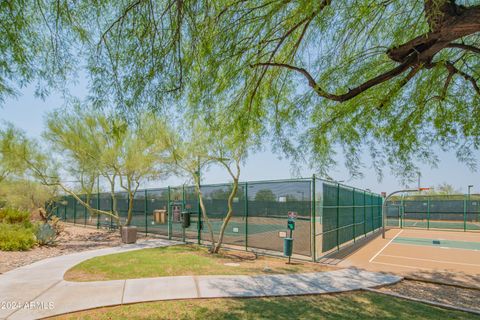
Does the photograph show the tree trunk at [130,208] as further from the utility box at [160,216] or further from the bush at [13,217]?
the bush at [13,217]

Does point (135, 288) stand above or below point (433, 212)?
above

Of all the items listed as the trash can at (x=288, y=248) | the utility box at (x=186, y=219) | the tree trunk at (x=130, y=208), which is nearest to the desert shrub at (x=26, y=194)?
the tree trunk at (x=130, y=208)

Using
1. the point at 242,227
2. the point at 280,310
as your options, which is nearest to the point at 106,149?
the point at 242,227

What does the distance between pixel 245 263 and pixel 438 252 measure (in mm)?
8814

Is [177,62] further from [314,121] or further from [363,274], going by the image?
[363,274]

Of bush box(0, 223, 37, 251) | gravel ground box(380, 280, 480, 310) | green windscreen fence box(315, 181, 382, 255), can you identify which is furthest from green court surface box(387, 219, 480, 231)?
bush box(0, 223, 37, 251)

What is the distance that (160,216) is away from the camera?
15570 millimetres

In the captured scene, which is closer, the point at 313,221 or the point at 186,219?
the point at 313,221

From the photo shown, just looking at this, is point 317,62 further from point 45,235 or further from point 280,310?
point 45,235

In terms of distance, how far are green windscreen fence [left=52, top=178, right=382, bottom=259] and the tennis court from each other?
1290 mm

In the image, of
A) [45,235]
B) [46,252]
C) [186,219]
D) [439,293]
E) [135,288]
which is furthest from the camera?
[186,219]

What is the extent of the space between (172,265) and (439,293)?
6872 mm

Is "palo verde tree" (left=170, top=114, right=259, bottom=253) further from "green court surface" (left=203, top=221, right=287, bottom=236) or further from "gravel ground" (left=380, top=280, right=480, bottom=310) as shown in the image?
"gravel ground" (left=380, top=280, right=480, bottom=310)

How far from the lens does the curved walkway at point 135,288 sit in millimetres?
5488
